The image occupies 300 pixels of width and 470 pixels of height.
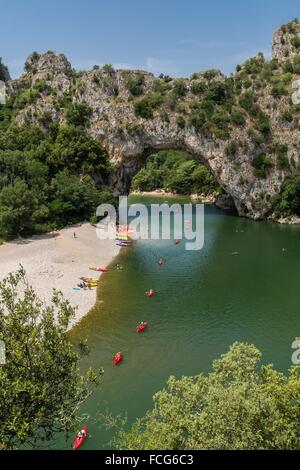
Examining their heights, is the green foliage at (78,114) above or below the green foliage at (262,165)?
above

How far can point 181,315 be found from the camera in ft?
122

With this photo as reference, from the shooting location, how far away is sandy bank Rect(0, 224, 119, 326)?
41391 millimetres

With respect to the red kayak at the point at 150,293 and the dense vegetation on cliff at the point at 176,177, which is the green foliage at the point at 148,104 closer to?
the dense vegetation on cliff at the point at 176,177

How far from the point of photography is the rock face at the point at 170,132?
81.1m

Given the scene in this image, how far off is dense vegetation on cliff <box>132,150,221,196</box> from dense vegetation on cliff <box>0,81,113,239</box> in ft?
134

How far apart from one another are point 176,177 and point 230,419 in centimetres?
11630

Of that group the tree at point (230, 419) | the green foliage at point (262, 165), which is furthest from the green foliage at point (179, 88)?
the tree at point (230, 419)

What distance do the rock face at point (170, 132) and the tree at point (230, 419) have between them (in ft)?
226

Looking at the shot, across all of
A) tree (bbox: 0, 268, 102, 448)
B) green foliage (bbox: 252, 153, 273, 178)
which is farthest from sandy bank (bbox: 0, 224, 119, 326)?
green foliage (bbox: 252, 153, 273, 178)

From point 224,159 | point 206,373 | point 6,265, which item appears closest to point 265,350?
point 206,373

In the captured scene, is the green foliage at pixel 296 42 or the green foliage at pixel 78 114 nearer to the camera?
the green foliage at pixel 78 114

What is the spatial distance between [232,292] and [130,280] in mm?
12088

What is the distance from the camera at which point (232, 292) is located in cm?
4266
